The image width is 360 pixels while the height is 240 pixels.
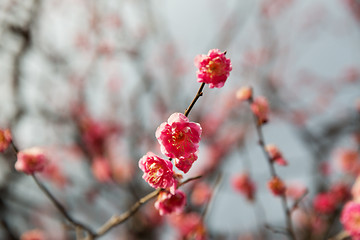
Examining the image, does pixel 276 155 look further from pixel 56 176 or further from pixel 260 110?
pixel 56 176

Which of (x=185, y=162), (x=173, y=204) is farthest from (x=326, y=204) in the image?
(x=185, y=162)

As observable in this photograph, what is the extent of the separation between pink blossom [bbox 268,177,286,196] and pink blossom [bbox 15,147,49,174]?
1525 millimetres

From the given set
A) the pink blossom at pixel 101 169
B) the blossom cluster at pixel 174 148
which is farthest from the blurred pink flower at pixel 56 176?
the blossom cluster at pixel 174 148

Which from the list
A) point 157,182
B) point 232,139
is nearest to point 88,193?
point 232,139

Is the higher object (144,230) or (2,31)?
(2,31)

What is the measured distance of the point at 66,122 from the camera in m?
4.70

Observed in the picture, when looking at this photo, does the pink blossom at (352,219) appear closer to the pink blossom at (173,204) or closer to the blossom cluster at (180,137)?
the pink blossom at (173,204)

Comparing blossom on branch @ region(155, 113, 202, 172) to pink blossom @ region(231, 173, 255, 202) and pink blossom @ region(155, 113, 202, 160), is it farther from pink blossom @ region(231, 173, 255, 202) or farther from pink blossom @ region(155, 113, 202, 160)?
pink blossom @ region(231, 173, 255, 202)

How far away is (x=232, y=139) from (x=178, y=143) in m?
5.83

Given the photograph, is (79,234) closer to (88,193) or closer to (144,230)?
(144,230)

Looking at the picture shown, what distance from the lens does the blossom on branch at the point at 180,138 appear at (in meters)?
1.16

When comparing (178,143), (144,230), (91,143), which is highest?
(91,143)

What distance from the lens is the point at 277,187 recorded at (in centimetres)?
190

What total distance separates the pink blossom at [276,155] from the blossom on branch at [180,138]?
87 centimetres
